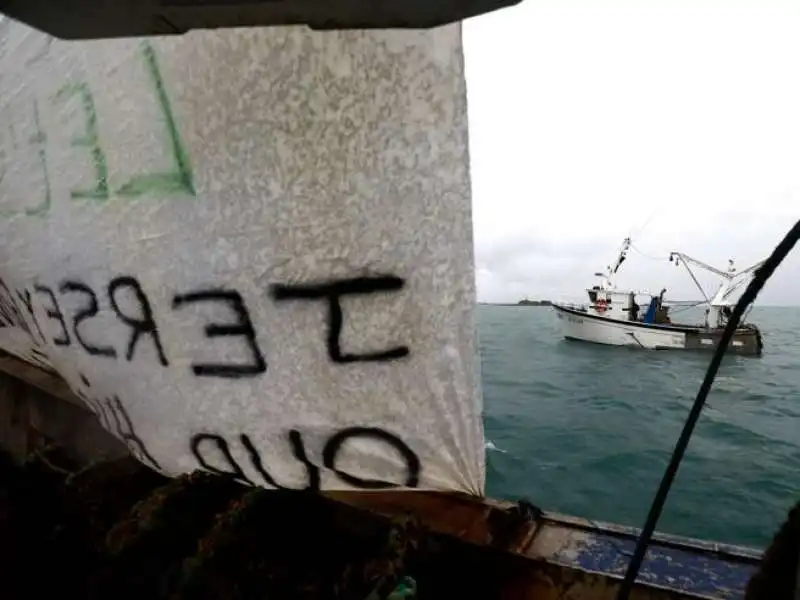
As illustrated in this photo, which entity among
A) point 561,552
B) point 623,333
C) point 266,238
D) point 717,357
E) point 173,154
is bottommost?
point 623,333

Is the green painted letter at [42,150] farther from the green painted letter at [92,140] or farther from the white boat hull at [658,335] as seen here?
the white boat hull at [658,335]

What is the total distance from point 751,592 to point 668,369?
94.2 ft

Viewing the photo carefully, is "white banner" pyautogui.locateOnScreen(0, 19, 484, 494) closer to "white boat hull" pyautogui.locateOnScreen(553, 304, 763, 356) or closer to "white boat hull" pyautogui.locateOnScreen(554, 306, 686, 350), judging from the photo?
"white boat hull" pyautogui.locateOnScreen(553, 304, 763, 356)

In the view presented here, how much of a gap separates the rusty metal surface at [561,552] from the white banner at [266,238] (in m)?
0.75

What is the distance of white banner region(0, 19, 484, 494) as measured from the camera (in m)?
1.22

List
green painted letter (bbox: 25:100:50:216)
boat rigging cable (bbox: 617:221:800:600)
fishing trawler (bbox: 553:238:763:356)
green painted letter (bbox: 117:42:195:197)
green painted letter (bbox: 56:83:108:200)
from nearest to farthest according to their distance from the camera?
boat rigging cable (bbox: 617:221:800:600) → green painted letter (bbox: 117:42:195:197) → green painted letter (bbox: 56:83:108:200) → green painted letter (bbox: 25:100:50:216) → fishing trawler (bbox: 553:238:763:356)

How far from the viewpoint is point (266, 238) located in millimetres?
1322

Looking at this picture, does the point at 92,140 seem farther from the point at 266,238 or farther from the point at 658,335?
the point at 658,335

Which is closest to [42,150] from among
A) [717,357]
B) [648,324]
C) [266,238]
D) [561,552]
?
[266,238]

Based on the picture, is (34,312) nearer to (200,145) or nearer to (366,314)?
(200,145)

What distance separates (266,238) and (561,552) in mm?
1699

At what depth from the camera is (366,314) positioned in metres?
1.36

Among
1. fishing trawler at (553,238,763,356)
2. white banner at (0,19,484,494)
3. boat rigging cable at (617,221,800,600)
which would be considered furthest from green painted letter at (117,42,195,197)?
fishing trawler at (553,238,763,356)

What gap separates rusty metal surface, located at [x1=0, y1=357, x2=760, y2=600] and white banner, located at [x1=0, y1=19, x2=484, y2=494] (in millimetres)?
752
